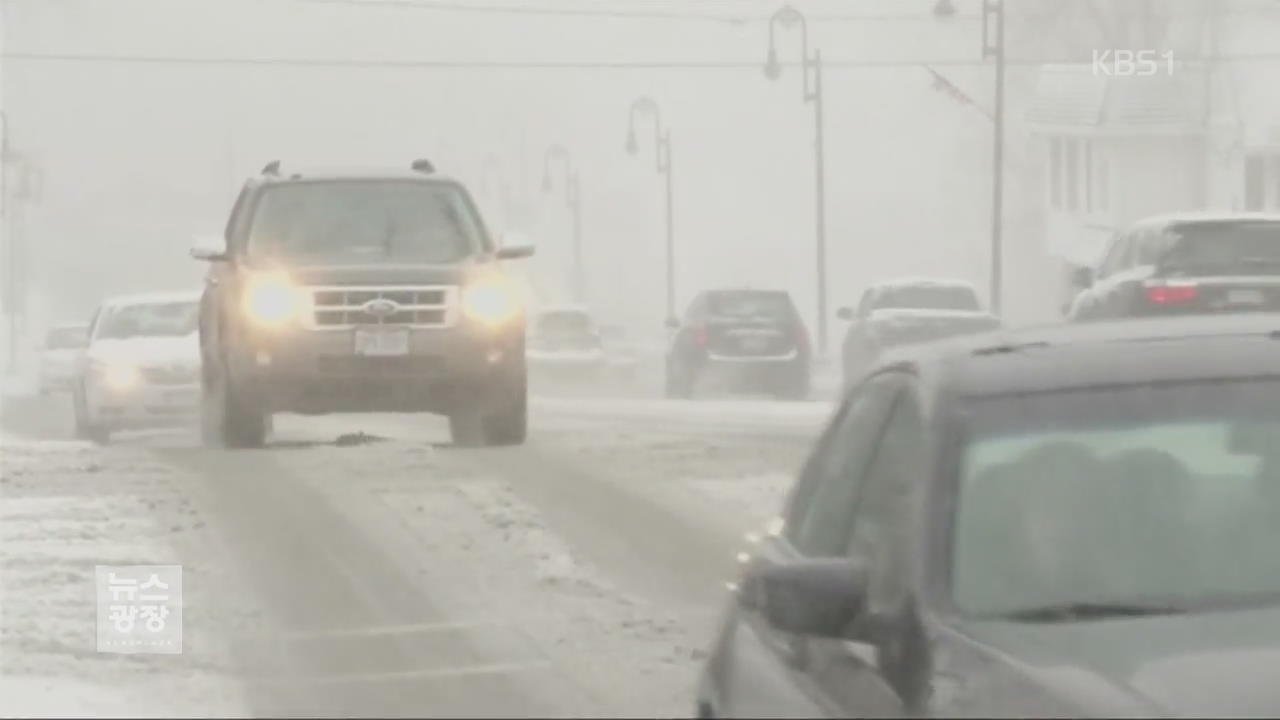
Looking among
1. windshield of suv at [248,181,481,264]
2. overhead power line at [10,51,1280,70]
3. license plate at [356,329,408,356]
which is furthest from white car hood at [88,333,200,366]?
overhead power line at [10,51,1280,70]

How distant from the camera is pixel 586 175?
109500 mm

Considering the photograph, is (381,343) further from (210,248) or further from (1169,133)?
(1169,133)

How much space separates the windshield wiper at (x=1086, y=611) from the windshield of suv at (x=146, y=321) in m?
21.9

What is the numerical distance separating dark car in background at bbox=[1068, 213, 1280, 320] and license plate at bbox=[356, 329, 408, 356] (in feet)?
29.3

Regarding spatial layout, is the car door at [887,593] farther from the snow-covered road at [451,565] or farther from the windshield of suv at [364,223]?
the windshield of suv at [364,223]

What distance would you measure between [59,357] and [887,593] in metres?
42.1

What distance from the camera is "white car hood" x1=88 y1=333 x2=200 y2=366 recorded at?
82.5 ft

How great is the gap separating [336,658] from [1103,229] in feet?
192

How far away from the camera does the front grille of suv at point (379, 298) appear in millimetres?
19281

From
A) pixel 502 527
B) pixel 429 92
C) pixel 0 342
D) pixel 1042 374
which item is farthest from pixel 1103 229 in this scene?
pixel 1042 374

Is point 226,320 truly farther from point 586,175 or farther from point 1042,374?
point 586,175

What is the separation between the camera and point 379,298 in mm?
19219

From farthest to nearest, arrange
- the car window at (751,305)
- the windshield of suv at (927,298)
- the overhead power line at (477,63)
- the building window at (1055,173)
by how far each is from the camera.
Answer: the overhead power line at (477,63)
the building window at (1055,173)
the car window at (751,305)
the windshield of suv at (927,298)

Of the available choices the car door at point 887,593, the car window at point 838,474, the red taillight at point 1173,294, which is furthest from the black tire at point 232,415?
the car door at point 887,593
